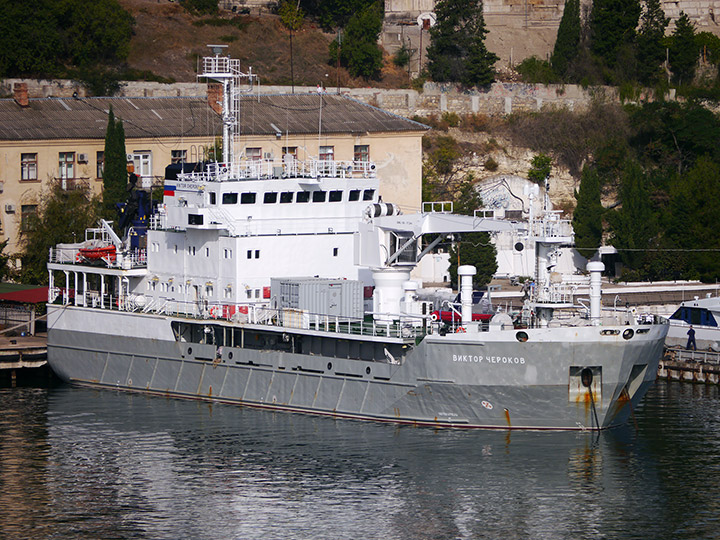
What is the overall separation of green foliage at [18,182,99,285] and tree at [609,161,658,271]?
28963mm

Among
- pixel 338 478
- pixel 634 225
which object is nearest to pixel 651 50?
pixel 634 225

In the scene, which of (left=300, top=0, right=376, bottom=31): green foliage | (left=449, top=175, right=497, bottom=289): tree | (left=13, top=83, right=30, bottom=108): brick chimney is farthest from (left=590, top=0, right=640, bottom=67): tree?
(left=13, top=83, right=30, bottom=108): brick chimney

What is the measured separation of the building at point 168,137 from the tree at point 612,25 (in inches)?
1116

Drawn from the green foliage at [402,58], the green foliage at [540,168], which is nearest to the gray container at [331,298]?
the green foliage at [540,168]

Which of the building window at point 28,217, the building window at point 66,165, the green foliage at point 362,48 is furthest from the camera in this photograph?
the green foliage at point 362,48

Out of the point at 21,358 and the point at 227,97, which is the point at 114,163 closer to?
the point at 21,358

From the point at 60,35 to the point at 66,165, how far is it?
67.2 ft

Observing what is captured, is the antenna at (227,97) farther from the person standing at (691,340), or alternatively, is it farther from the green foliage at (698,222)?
the green foliage at (698,222)

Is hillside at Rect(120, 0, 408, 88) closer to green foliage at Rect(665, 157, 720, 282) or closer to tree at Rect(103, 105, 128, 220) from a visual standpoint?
tree at Rect(103, 105, 128, 220)

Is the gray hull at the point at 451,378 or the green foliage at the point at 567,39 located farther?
the green foliage at the point at 567,39

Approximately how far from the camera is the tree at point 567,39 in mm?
102375

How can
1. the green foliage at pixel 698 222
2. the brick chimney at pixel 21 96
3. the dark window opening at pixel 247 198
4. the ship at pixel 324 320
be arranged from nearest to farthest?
the ship at pixel 324 320 → the dark window opening at pixel 247 198 → the brick chimney at pixel 21 96 → the green foliage at pixel 698 222

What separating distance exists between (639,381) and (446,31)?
57.9 m

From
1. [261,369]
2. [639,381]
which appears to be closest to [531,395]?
[639,381]
